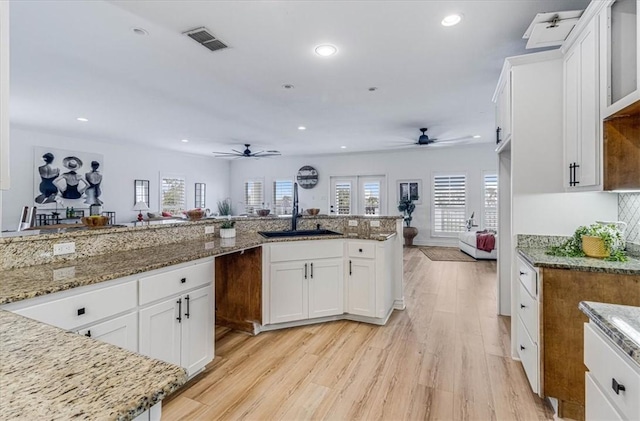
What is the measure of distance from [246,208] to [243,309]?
779 centimetres

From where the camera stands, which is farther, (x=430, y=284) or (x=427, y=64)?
(x=430, y=284)

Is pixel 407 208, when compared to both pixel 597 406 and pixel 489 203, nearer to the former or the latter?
pixel 489 203

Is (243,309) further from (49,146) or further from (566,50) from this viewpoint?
(49,146)

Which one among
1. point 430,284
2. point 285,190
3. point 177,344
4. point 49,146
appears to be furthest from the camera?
point 285,190

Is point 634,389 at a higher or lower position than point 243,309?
higher

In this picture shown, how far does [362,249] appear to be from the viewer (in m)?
3.12

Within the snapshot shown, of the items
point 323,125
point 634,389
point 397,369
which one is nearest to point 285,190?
point 323,125

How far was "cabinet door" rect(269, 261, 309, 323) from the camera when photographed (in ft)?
9.67

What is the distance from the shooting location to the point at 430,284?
4.59 m

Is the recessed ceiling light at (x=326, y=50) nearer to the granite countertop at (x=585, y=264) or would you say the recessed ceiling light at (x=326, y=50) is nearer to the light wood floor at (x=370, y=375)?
the granite countertop at (x=585, y=264)

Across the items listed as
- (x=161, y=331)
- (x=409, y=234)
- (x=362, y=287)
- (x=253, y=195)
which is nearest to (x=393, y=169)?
(x=409, y=234)

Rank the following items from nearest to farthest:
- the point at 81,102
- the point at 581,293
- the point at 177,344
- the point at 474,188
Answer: the point at 581,293 → the point at 177,344 → the point at 81,102 → the point at 474,188

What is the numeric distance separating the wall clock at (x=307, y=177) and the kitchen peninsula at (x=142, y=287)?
6.48 metres

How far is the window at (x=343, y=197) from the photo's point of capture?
920 cm
